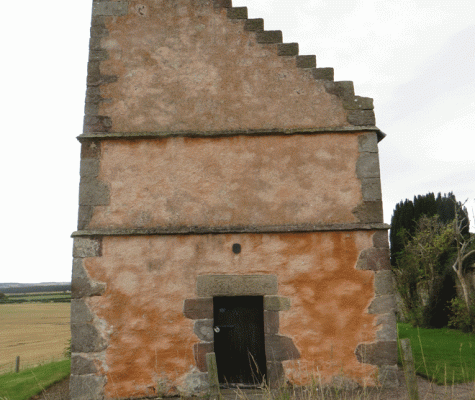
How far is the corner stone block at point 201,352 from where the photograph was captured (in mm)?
5727

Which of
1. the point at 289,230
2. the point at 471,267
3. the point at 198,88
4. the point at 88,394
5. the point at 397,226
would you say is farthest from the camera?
the point at 397,226

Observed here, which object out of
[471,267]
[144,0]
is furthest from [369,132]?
[471,267]

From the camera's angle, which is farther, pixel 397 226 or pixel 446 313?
pixel 397 226

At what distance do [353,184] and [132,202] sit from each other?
3.56 m

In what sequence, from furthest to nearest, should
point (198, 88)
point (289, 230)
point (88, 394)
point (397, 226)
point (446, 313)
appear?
point (397, 226) → point (446, 313) → point (198, 88) → point (289, 230) → point (88, 394)

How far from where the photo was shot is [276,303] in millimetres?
5891

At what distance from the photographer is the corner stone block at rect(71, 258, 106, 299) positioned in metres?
5.87

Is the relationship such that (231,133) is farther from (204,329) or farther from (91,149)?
(204,329)

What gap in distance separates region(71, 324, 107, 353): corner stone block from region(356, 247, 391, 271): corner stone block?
13.3 feet

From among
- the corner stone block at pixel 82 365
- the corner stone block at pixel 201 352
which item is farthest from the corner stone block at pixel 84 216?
the corner stone block at pixel 201 352

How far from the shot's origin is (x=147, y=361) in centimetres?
575

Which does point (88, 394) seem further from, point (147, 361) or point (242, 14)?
point (242, 14)

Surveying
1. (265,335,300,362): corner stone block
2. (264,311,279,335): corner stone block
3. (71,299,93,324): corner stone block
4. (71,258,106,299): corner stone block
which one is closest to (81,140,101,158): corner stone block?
(71,258,106,299): corner stone block

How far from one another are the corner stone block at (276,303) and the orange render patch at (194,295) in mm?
78
